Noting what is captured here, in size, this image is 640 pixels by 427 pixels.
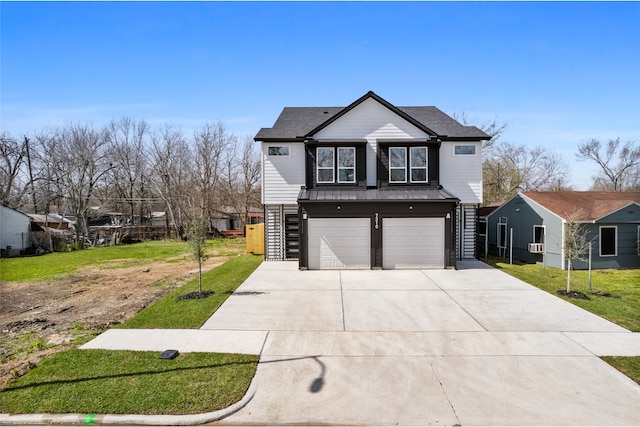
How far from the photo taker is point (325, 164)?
16.7 m

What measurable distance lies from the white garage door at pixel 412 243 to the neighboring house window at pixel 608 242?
335 inches

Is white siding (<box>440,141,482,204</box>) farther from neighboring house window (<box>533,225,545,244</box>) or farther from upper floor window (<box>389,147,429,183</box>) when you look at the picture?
neighboring house window (<box>533,225,545,244</box>)

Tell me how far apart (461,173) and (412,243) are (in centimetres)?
437

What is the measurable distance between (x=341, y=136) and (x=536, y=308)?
407 inches

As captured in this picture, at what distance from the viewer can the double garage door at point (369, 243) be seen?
1534 centimetres

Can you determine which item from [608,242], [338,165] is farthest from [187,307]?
[608,242]

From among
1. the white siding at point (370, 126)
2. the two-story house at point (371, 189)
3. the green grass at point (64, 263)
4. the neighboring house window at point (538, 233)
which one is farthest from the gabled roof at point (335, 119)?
the green grass at point (64, 263)

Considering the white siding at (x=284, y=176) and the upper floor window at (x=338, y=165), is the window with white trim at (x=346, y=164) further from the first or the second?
the white siding at (x=284, y=176)

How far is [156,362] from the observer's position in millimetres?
6363

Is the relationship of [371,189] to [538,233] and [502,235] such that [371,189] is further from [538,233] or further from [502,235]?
[502,235]

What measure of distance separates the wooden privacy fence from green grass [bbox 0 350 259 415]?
556 inches

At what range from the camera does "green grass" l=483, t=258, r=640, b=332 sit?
9320mm

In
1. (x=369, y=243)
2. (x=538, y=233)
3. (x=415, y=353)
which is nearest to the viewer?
(x=415, y=353)

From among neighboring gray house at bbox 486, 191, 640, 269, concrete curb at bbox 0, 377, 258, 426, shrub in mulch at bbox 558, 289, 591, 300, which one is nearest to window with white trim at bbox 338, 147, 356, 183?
shrub in mulch at bbox 558, 289, 591, 300
